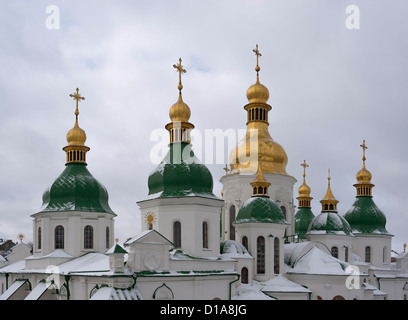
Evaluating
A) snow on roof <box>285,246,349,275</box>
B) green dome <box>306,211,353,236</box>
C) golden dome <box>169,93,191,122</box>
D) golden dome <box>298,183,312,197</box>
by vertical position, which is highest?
golden dome <box>169,93,191,122</box>

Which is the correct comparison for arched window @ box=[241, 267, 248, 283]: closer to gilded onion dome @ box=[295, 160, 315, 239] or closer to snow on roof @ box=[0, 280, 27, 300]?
snow on roof @ box=[0, 280, 27, 300]

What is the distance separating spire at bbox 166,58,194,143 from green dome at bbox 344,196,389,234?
2137cm

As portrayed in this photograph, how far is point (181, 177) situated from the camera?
89.9 feet

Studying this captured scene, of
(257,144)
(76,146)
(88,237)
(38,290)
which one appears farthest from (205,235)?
(257,144)

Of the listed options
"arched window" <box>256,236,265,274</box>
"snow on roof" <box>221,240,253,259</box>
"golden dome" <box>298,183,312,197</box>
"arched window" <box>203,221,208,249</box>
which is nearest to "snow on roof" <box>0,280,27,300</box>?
"arched window" <box>203,221,208,249</box>

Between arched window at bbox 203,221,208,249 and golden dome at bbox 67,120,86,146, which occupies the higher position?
golden dome at bbox 67,120,86,146

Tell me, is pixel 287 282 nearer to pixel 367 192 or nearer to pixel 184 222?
pixel 184 222

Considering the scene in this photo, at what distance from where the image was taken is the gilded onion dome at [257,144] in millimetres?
36719

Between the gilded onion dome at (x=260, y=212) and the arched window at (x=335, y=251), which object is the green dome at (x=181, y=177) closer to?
the gilded onion dome at (x=260, y=212)

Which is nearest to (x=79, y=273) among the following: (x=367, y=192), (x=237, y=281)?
(x=237, y=281)

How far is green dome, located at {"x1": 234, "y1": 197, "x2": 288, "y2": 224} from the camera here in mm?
30609

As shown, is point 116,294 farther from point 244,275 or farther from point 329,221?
point 329,221

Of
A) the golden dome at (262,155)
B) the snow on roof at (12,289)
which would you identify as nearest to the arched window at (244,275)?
the golden dome at (262,155)

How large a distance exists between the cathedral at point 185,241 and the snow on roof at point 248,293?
56 mm
